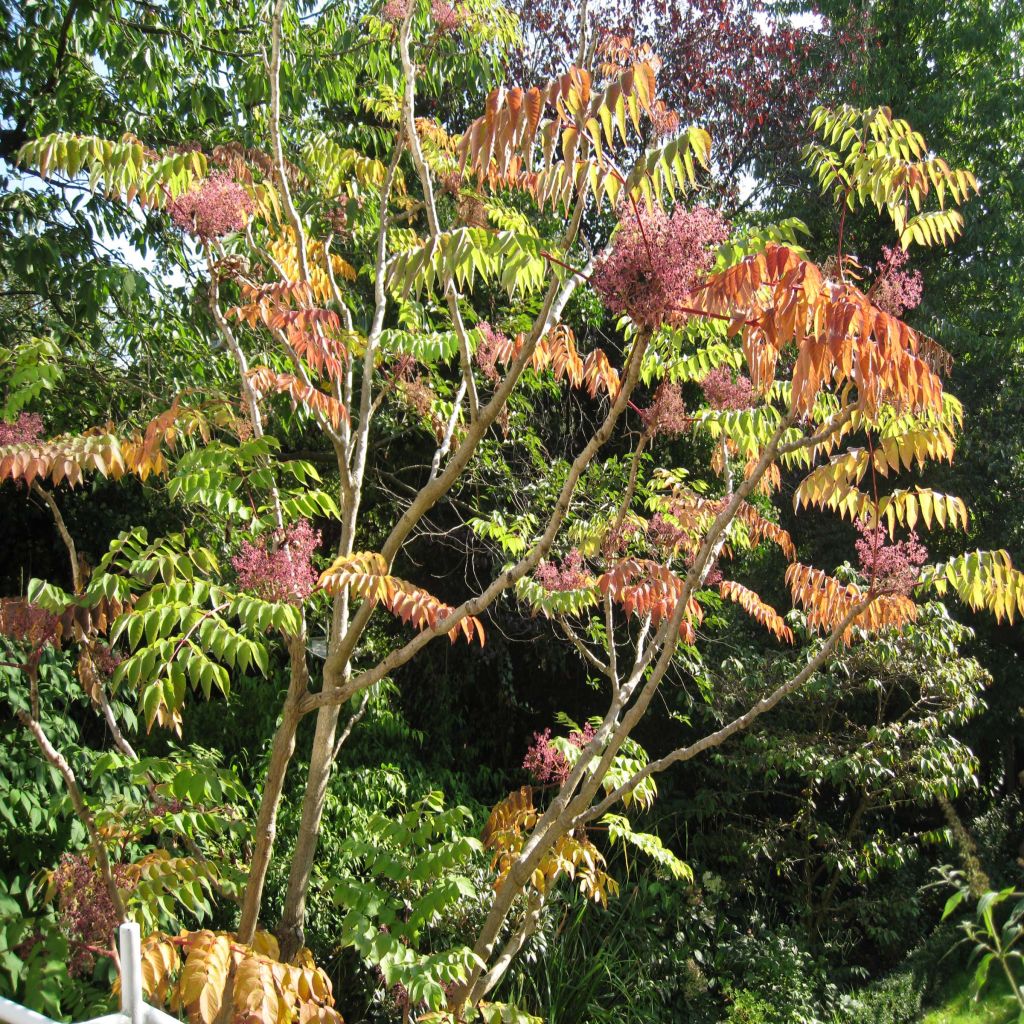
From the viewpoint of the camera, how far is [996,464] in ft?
24.5

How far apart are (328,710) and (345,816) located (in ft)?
7.45

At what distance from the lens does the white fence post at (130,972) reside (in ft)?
4.55

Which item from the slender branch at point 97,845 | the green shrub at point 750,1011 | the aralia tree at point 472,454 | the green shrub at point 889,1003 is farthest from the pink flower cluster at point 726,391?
the green shrub at point 889,1003

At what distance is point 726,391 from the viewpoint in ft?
11.7

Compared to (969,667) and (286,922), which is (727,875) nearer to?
(969,667)

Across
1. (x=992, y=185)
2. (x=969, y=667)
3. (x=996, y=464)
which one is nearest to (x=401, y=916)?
(x=969, y=667)

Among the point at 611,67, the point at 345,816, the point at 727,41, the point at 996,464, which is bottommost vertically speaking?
A: the point at 345,816

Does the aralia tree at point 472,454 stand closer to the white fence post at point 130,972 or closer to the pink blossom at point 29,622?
the pink blossom at point 29,622

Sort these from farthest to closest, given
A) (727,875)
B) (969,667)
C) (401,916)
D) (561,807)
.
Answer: (727,875)
(969,667)
(401,916)
(561,807)

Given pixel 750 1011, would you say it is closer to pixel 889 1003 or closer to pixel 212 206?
pixel 889 1003

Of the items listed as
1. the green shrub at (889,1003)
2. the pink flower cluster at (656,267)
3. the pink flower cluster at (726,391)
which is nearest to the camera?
the pink flower cluster at (656,267)

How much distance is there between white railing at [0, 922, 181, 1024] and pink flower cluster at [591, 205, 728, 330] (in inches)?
65.3

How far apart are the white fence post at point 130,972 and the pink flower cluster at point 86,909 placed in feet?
5.76

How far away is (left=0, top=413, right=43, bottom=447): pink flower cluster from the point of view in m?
3.07
